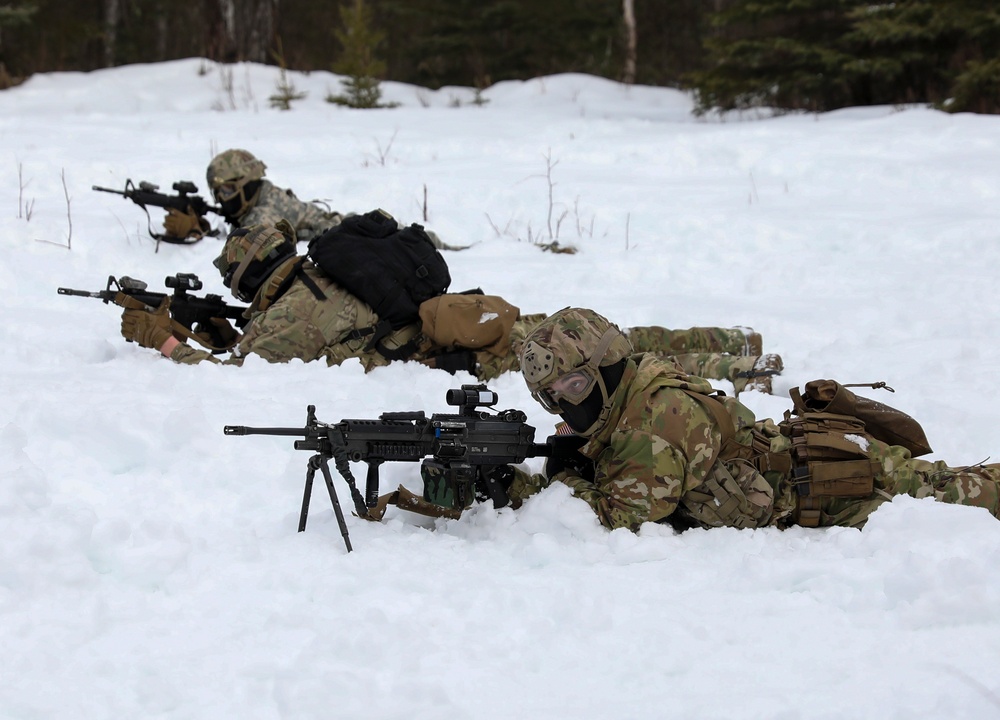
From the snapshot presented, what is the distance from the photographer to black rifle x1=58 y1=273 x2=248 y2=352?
5.80 m

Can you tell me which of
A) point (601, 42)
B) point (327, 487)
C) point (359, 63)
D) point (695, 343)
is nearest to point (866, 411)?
point (695, 343)

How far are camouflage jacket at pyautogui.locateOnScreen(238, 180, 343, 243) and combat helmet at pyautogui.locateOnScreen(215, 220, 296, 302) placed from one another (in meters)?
2.03

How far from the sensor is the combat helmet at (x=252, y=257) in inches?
230

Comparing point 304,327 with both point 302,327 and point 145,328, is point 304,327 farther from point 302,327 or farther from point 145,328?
point 145,328

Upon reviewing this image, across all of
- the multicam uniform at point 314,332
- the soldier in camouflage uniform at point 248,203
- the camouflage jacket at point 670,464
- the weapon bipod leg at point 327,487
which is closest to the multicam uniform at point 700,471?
the camouflage jacket at point 670,464

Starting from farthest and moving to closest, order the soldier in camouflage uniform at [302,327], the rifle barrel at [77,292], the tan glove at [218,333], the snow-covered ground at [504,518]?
the tan glove at [218,333]
the soldier in camouflage uniform at [302,327]
the rifle barrel at [77,292]
the snow-covered ground at [504,518]

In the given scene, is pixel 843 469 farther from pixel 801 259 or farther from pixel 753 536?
pixel 801 259

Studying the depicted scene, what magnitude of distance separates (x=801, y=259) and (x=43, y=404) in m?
5.93

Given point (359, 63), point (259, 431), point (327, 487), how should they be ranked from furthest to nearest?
point (359, 63)
point (327, 487)
point (259, 431)

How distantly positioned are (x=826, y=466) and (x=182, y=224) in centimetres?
622

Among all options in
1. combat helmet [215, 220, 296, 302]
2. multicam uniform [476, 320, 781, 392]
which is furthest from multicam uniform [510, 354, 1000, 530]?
combat helmet [215, 220, 296, 302]

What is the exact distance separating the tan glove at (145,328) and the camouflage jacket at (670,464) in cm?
307

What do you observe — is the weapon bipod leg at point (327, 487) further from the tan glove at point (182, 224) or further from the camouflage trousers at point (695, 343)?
the tan glove at point (182, 224)

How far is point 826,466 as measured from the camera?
12.5 feet
